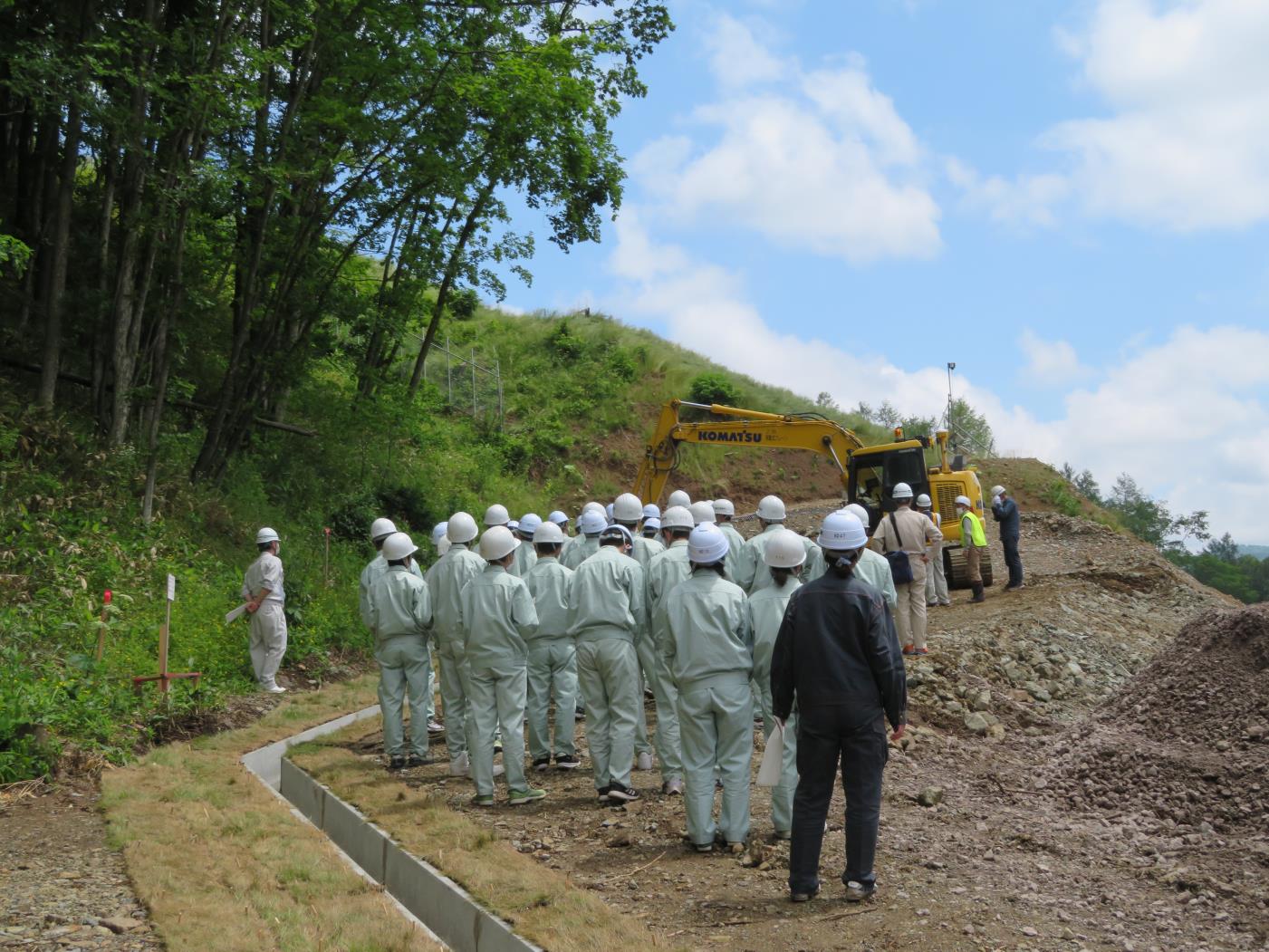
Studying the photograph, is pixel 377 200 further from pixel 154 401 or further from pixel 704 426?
pixel 704 426

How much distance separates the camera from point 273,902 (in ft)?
22.8

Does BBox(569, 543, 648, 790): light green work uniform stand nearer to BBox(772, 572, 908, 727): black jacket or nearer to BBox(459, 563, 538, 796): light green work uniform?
BBox(459, 563, 538, 796): light green work uniform

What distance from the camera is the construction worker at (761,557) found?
9.98 m

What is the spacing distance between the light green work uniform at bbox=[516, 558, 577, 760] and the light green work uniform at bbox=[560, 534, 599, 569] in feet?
4.71

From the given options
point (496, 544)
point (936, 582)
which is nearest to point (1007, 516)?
point (936, 582)

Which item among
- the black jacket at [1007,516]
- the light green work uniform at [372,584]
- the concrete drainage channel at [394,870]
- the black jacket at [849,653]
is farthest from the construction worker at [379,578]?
the black jacket at [1007,516]

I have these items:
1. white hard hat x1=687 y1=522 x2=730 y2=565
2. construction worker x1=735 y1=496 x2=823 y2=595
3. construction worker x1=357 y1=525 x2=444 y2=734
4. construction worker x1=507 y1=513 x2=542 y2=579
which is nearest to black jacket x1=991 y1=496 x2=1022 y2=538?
construction worker x1=507 y1=513 x2=542 y2=579

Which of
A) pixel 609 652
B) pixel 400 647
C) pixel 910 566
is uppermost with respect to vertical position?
pixel 910 566

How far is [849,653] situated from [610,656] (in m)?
3.06

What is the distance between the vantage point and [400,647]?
10.9m

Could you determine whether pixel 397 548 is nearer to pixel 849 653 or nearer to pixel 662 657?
pixel 662 657

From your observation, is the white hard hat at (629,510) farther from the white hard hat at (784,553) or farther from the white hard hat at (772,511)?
the white hard hat at (784,553)

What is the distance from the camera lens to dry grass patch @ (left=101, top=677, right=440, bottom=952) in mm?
6344

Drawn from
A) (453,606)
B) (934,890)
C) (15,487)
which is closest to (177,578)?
(15,487)
